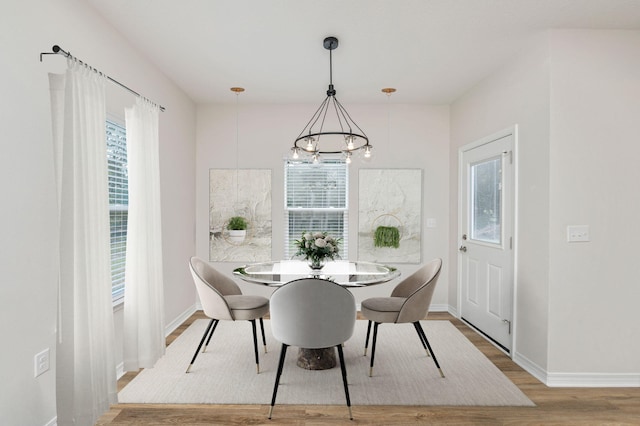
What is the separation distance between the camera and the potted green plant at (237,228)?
179 inches

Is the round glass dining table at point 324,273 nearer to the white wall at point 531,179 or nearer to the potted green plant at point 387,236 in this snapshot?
the white wall at point 531,179

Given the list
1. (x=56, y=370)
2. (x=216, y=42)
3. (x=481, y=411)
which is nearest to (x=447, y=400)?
(x=481, y=411)

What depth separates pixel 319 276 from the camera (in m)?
2.80

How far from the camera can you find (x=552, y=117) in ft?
8.75

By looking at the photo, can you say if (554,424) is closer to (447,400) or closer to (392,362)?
(447,400)

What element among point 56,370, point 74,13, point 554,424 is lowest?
point 554,424

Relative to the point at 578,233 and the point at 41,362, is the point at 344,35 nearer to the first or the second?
the point at 578,233

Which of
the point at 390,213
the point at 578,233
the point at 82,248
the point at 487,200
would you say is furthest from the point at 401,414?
the point at 390,213

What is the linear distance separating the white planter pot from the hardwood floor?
2413mm

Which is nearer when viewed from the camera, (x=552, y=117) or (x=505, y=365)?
(x=552, y=117)

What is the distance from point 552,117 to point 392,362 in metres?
2.26

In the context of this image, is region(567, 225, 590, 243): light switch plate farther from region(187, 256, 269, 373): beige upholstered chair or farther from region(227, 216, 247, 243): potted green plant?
region(227, 216, 247, 243): potted green plant

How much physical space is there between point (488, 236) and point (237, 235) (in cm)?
288

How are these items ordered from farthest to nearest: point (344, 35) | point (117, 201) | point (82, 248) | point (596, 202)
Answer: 1. point (117, 201)
2. point (344, 35)
3. point (596, 202)
4. point (82, 248)
